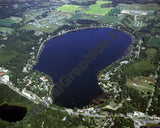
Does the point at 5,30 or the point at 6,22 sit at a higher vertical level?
the point at 6,22

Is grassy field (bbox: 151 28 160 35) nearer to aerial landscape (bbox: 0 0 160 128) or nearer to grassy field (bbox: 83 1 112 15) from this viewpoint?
aerial landscape (bbox: 0 0 160 128)

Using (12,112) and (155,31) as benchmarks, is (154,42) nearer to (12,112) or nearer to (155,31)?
(155,31)

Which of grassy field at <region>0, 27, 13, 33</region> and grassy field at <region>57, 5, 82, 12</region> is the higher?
grassy field at <region>57, 5, 82, 12</region>

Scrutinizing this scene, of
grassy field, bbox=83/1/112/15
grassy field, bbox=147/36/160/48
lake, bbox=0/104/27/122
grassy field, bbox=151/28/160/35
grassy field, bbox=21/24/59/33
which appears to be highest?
grassy field, bbox=83/1/112/15

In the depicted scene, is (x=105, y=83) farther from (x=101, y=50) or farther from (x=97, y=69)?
(x=101, y=50)

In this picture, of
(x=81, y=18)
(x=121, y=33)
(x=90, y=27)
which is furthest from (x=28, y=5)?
(x=121, y=33)

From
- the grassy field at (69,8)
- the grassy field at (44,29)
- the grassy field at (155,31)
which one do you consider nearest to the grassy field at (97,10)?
the grassy field at (69,8)

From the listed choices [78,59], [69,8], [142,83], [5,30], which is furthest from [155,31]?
[5,30]

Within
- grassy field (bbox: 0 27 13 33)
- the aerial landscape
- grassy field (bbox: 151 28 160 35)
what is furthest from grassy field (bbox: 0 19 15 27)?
grassy field (bbox: 151 28 160 35)
